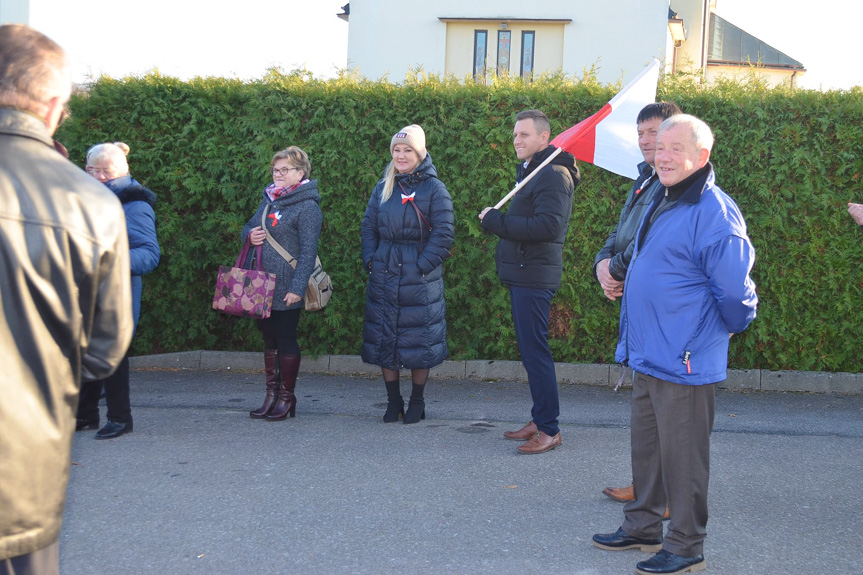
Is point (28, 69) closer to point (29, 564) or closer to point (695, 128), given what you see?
point (29, 564)

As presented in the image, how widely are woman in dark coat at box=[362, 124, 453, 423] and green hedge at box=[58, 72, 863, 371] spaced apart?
2178 millimetres

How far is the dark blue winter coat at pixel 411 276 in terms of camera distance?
632 cm

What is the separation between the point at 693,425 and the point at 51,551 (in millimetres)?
2644

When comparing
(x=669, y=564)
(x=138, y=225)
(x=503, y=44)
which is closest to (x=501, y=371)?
(x=138, y=225)

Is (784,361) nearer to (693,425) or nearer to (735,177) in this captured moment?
(735,177)

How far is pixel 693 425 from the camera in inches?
149

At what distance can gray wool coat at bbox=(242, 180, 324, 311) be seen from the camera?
254 inches

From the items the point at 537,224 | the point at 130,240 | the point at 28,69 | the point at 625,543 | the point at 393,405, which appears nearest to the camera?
the point at 28,69

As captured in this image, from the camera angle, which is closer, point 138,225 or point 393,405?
point 138,225

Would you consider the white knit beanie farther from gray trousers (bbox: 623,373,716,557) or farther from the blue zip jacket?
gray trousers (bbox: 623,373,716,557)

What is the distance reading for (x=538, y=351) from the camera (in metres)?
5.78

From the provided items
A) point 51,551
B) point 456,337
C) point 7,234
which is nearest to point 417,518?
point 51,551

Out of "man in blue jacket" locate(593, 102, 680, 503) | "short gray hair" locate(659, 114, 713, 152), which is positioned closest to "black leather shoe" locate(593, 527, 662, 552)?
"man in blue jacket" locate(593, 102, 680, 503)

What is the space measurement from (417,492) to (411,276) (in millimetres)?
1878
